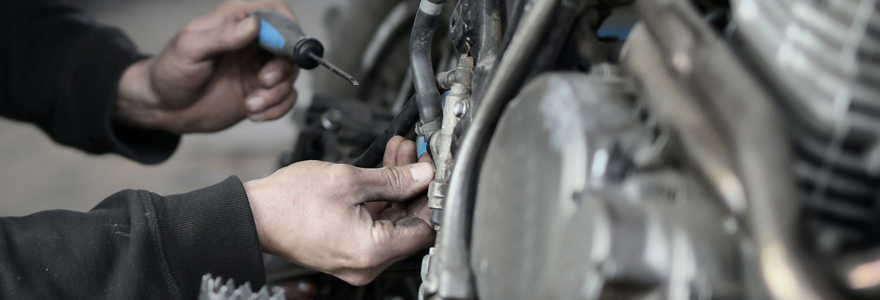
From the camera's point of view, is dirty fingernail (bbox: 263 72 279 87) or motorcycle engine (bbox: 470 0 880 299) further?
dirty fingernail (bbox: 263 72 279 87)

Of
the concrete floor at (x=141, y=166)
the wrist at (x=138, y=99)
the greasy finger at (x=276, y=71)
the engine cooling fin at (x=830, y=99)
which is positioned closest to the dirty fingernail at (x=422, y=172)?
the engine cooling fin at (x=830, y=99)

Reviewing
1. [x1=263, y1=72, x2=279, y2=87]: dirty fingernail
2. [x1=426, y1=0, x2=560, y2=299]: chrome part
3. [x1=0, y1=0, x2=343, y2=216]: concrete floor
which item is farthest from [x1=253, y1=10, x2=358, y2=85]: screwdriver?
[x1=0, y1=0, x2=343, y2=216]: concrete floor

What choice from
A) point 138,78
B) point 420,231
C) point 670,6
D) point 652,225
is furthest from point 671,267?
point 138,78

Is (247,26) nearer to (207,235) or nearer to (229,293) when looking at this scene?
(207,235)

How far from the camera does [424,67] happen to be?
688 millimetres

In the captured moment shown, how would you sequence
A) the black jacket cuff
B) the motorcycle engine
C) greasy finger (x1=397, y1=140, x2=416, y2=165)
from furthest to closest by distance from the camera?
greasy finger (x1=397, y1=140, x2=416, y2=165)
the black jacket cuff
the motorcycle engine

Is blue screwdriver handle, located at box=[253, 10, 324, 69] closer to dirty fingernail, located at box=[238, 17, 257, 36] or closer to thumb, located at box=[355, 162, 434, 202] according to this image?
dirty fingernail, located at box=[238, 17, 257, 36]

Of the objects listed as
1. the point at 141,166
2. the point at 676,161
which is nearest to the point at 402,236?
→ the point at 676,161

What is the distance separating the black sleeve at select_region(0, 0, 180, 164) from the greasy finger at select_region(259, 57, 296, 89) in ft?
1.11

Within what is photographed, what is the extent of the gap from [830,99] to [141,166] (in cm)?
271

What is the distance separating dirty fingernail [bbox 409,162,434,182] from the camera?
0.67m

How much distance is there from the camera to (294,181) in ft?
2.25

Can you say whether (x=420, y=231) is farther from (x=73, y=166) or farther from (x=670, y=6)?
(x=73, y=166)

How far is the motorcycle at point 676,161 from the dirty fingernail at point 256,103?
0.82 m
